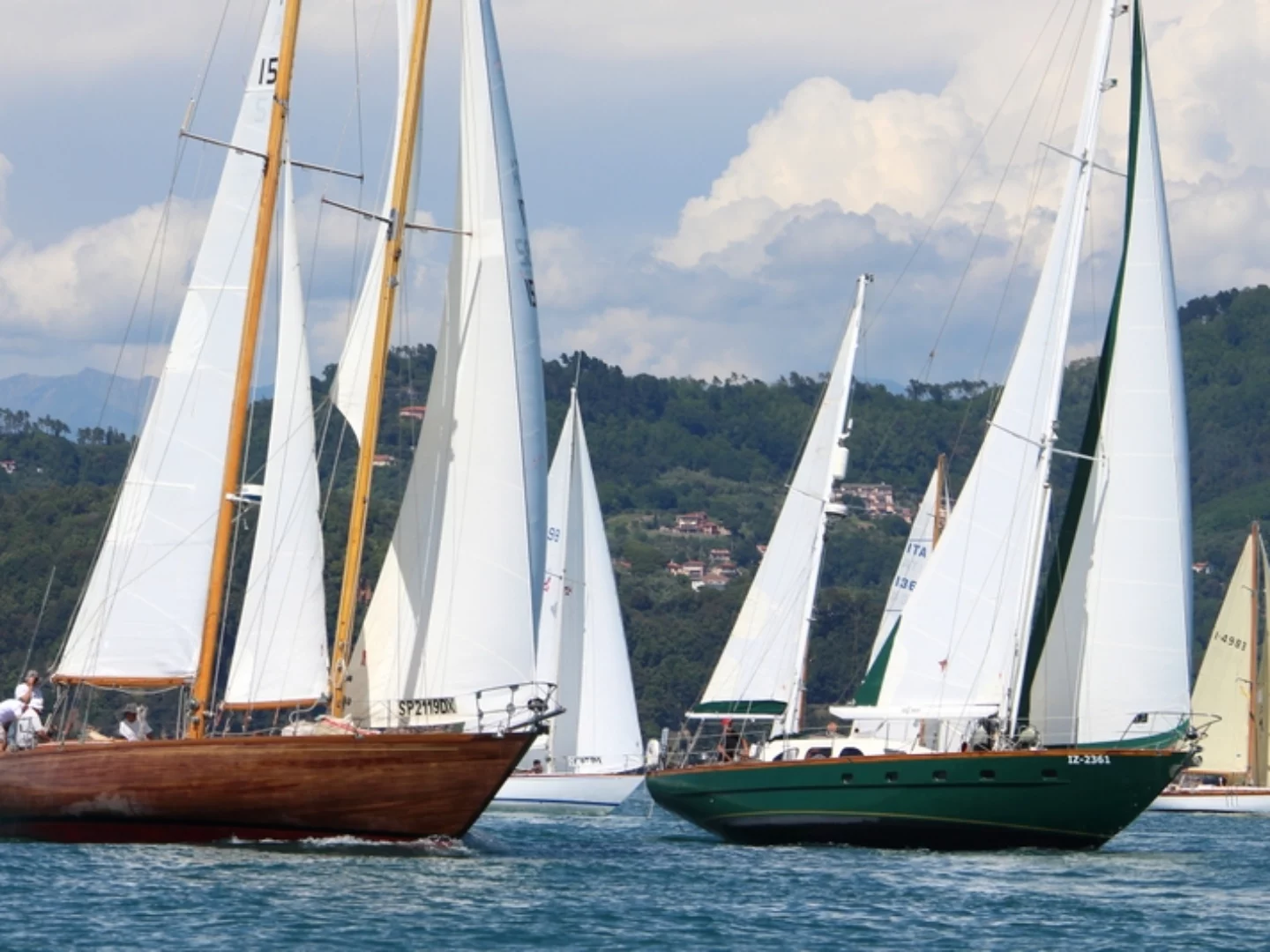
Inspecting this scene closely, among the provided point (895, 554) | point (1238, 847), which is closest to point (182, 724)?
point (1238, 847)

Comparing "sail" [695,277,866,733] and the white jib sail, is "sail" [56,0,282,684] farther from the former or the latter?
the white jib sail

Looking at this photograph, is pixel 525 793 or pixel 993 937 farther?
pixel 525 793

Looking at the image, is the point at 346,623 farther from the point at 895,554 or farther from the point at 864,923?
the point at 895,554

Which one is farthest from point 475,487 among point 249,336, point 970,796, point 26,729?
point 970,796

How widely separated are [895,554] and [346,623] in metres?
132

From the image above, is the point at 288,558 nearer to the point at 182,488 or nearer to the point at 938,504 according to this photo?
the point at 182,488

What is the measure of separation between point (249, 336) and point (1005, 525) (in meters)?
11.7

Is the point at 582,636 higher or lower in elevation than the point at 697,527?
lower

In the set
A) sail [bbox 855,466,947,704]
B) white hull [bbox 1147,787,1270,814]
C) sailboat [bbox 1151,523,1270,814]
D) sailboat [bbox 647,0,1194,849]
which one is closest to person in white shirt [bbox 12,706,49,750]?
sailboat [bbox 647,0,1194,849]

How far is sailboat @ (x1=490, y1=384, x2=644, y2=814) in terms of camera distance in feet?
166

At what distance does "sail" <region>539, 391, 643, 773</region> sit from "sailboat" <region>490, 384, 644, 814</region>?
0.06 feet

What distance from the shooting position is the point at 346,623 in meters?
30.1

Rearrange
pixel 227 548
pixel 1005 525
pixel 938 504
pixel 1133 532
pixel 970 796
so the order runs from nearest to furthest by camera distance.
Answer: pixel 227 548 < pixel 970 796 < pixel 1133 532 < pixel 1005 525 < pixel 938 504

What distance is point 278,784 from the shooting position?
2852 centimetres
